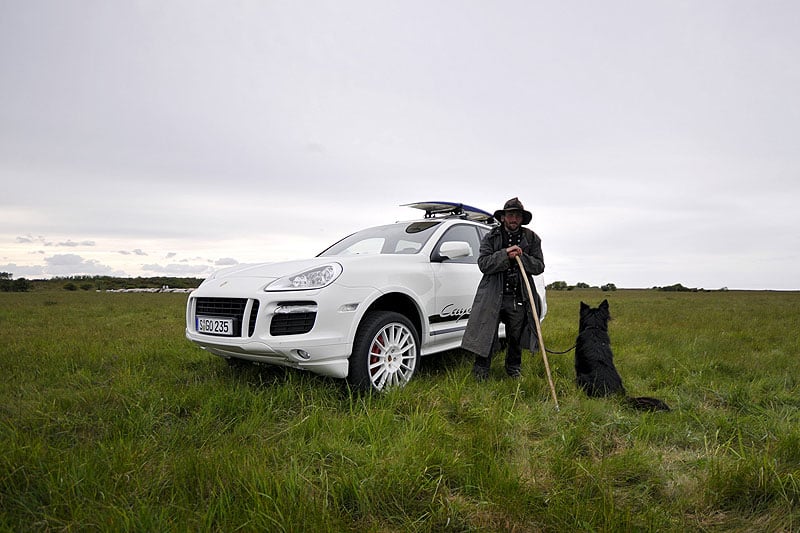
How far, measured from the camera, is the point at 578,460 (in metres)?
2.46

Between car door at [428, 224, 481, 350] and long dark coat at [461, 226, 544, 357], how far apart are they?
0.74 ft

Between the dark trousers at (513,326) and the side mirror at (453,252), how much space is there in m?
0.69

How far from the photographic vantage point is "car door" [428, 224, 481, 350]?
4.34m

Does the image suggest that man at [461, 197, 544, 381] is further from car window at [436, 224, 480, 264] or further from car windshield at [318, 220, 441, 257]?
car windshield at [318, 220, 441, 257]

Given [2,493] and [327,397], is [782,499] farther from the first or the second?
[2,493]

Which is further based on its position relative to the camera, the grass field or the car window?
the car window

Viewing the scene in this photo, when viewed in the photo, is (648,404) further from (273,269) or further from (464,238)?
(273,269)

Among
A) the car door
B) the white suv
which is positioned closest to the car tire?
the white suv

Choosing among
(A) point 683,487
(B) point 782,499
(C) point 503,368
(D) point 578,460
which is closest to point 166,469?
(D) point 578,460

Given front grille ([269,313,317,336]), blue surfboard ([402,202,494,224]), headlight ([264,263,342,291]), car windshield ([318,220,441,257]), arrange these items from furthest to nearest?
blue surfboard ([402,202,494,224]) → car windshield ([318,220,441,257]) → headlight ([264,263,342,291]) → front grille ([269,313,317,336])

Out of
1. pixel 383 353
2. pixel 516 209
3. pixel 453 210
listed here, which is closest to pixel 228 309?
pixel 383 353

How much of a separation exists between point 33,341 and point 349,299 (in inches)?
209

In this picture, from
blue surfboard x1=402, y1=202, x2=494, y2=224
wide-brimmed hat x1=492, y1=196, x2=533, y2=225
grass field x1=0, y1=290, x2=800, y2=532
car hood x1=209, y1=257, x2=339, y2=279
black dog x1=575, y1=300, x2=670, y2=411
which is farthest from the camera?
blue surfboard x1=402, y1=202, x2=494, y2=224

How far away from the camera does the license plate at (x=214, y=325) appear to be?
3.49 metres
